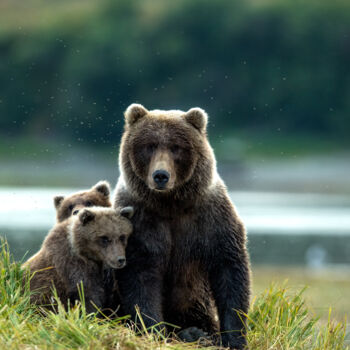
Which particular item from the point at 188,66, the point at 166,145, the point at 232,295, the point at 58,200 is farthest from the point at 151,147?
the point at 188,66

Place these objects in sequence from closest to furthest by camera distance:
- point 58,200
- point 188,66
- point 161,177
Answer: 1. point 161,177
2. point 58,200
3. point 188,66

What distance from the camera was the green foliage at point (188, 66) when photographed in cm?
5512

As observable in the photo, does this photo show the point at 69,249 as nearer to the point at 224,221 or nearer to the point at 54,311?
the point at 54,311

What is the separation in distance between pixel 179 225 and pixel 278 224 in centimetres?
2342

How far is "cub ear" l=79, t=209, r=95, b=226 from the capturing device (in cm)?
638

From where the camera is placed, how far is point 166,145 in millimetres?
6273

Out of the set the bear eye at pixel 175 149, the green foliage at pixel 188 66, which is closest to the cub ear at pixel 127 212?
the bear eye at pixel 175 149

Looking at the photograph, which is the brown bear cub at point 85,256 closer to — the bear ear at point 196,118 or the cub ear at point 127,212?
the cub ear at point 127,212

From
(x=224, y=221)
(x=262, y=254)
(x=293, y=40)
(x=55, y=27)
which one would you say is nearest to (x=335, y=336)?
(x=224, y=221)

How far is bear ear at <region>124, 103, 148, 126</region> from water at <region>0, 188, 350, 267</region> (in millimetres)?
7660

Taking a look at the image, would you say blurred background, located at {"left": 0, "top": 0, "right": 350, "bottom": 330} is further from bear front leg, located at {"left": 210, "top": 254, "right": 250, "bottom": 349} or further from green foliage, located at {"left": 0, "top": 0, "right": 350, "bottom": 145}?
bear front leg, located at {"left": 210, "top": 254, "right": 250, "bottom": 349}

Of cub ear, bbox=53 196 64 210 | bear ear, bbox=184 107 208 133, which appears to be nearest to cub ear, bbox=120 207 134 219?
bear ear, bbox=184 107 208 133

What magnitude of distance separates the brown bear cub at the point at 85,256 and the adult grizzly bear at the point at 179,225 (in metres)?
0.15

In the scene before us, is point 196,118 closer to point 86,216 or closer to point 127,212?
point 127,212
